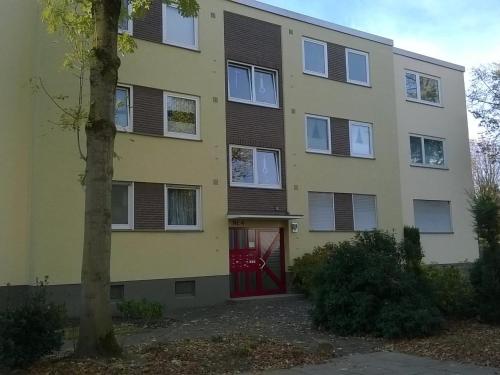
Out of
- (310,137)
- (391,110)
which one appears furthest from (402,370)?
(391,110)

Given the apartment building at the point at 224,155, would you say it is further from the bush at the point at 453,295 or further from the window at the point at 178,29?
the bush at the point at 453,295

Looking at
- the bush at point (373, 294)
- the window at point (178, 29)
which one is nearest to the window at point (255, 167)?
the window at point (178, 29)

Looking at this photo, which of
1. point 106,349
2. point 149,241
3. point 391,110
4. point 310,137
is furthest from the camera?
point 391,110

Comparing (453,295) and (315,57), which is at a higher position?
(315,57)

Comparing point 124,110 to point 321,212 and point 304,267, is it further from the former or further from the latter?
point 321,212

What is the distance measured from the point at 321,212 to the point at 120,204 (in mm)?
7799

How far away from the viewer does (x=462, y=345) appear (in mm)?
10055

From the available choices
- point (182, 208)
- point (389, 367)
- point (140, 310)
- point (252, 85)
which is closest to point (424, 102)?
point (252, 85)

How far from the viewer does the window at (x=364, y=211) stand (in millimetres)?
22562

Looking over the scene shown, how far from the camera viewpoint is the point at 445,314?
12.8 metres

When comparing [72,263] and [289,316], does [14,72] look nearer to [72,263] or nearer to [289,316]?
[72,263]

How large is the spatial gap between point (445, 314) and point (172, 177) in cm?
874

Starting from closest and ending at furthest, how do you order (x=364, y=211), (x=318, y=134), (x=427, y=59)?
(x=318, y=134), (x=364, y=211), (x=427, y=59)

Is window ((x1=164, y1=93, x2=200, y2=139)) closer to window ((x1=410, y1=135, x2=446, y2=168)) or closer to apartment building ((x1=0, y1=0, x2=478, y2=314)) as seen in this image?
apartment building ((x1=0, y1=0, x2=478, y2=314))
